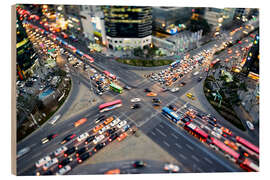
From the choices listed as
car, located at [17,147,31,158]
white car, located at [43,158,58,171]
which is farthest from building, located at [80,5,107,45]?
white car, located at [43,158,58,171]

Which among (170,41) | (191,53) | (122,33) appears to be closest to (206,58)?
(191,53)

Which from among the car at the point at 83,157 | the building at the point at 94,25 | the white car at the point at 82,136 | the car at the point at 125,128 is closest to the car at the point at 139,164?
the car at the point at 125,128

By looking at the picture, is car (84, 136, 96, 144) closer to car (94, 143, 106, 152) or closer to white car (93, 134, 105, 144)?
white car (93, 134, 105, 144)

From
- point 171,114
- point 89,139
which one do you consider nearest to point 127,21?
point 171,114

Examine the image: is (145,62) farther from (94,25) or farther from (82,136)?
(82,136)

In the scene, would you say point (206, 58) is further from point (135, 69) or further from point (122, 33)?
point (122, 33)
